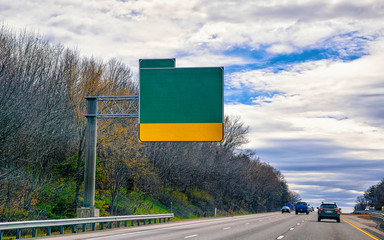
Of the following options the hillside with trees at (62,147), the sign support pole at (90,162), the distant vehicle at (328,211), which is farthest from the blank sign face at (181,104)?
the distant vehicle at (328,211)

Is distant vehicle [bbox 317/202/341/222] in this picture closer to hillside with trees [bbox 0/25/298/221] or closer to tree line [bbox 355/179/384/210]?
hillside with trees [bbox 0/25/298/221]

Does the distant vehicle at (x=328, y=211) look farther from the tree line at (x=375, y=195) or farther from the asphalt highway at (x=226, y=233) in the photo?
the tree line at (x=375, y=195)

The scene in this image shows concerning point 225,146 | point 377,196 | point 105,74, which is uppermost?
point 105,74

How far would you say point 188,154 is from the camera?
56.9m

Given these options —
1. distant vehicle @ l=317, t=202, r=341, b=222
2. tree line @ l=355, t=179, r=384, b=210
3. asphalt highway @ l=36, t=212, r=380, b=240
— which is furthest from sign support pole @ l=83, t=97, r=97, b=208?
tree line @ l=355, t=179, r=384, b=210

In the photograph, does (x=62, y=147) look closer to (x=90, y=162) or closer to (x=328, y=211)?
(x=90, y=162)

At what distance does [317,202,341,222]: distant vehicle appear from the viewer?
124ft

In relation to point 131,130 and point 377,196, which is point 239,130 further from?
point 377,196

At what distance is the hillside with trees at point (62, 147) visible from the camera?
86.5ft

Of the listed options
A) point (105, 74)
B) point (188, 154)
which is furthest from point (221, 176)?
point (105, 74)

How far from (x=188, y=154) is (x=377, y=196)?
4945 inches

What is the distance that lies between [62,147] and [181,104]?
13.3 m

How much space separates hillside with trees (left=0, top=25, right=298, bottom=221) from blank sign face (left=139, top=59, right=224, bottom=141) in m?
7.25

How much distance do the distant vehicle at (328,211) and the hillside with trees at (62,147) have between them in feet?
46.7
